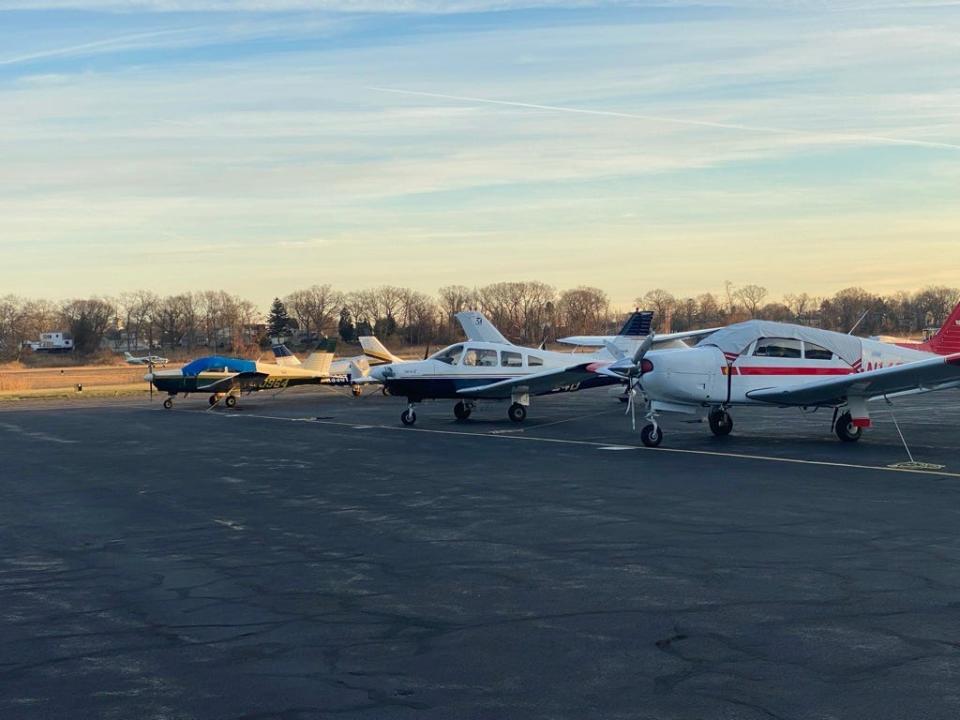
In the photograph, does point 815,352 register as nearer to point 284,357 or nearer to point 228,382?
point 228,382

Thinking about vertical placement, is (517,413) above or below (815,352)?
below

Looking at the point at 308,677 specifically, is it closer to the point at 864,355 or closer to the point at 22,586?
the point at 22,586

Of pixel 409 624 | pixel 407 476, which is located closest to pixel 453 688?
pixel 409 624

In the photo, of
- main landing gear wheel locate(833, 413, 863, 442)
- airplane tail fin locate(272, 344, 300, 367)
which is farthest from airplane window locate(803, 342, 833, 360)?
airplane tail fin locate(272, 344, 300, 367)

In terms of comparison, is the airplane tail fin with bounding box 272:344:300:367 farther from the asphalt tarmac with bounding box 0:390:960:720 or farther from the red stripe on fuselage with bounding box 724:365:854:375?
the red stripe on fuselage with bounding box 724:365:854:375

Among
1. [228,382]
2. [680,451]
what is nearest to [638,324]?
[228,382]

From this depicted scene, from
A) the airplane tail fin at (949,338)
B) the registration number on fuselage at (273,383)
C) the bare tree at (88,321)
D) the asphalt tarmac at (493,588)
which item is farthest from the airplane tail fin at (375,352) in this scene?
the bare tree at (88,321)

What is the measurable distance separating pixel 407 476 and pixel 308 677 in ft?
34.1

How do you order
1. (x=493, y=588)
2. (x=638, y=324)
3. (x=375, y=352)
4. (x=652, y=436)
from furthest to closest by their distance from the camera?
(x=375, y=352)
(x=638, y=324)
(x=652, y=436)
(x=493, y=588)

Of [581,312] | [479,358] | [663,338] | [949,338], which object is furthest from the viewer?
[581,312]

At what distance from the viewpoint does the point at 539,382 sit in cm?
2698

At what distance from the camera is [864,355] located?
20578 millimetres

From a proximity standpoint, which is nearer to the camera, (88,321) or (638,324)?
(638,324)

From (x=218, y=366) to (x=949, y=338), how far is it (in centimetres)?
2679
